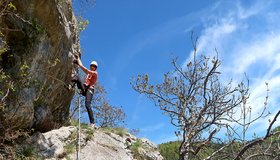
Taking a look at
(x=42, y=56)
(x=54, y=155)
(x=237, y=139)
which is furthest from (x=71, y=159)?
(x=237, y=139)

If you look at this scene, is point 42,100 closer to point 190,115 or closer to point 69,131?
point 69,131

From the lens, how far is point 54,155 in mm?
9242

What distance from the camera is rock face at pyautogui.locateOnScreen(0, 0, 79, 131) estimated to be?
26.9ft

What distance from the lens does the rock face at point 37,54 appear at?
819 centimetres

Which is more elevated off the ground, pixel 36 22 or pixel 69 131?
pixel 36 22

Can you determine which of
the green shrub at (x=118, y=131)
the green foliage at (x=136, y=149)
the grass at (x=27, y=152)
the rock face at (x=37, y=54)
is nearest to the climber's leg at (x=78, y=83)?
the rock face at (x=37, y=54)

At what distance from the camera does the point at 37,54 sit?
28.9 ft

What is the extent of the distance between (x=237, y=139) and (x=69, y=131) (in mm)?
5402

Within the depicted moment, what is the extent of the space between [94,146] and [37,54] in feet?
10.9

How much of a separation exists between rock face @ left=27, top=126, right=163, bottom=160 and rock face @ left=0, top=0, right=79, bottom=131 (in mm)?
592

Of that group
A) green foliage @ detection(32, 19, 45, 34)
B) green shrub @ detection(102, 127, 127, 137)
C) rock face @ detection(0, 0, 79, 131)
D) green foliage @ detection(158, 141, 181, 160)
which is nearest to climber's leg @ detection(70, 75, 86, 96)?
rock face @ detection(0, 0, 79, 131)

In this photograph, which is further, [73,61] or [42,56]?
[73,61]

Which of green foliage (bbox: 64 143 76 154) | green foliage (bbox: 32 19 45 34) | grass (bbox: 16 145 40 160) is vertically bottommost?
grass (bbox: 16 145 40 160)

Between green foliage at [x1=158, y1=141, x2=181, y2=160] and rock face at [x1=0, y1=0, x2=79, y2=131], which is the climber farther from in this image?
green foliage at [x1=158, y1=141, x2=181, y2=160]
